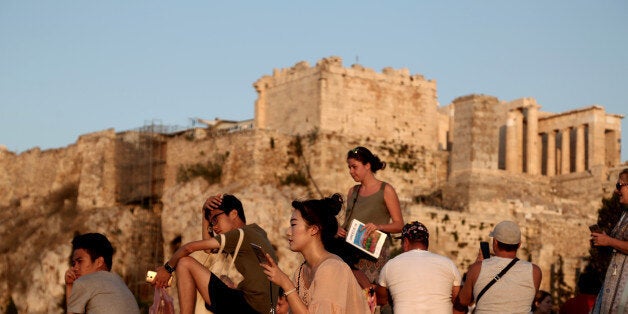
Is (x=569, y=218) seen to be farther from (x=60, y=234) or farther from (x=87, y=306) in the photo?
(x=87, y=306)

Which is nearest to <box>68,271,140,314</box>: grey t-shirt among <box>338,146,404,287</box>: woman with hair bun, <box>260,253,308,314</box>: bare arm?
<box>260,253,308,314</box>: bare arm

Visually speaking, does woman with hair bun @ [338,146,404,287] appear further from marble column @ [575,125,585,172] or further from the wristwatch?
marble column @ [575,125,585,172]

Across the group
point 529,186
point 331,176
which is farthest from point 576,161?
point 331,176

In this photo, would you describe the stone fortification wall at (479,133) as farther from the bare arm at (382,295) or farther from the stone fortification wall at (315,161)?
the bare arm at (382,295)

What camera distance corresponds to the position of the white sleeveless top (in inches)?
378

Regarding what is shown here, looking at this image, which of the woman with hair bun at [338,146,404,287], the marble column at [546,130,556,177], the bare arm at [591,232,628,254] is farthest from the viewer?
the marble column at [546,130,556,177]

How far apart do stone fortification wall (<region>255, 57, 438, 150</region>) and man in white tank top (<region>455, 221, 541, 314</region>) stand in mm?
22983

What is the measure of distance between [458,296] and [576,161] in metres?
27.9

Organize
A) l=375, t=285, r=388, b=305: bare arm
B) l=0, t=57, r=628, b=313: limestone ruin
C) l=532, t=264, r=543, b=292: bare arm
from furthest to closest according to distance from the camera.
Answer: l=0, t=57, r=628, b=313: limestone ruin < l=375, t=285, r=388, b=305: bare arm < l=532, t=264, r=543, b=292: bare arm

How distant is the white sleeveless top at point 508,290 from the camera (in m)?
9.61

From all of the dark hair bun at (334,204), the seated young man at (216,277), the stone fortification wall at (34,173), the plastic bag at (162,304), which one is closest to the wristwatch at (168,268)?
the seated young man at (216,277)

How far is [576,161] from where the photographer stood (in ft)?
121

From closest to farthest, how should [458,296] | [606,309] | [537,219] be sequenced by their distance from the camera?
1. [606,309]
2. [458,296]
3. [537,219]

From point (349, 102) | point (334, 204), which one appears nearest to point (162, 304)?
point (334, 204)
